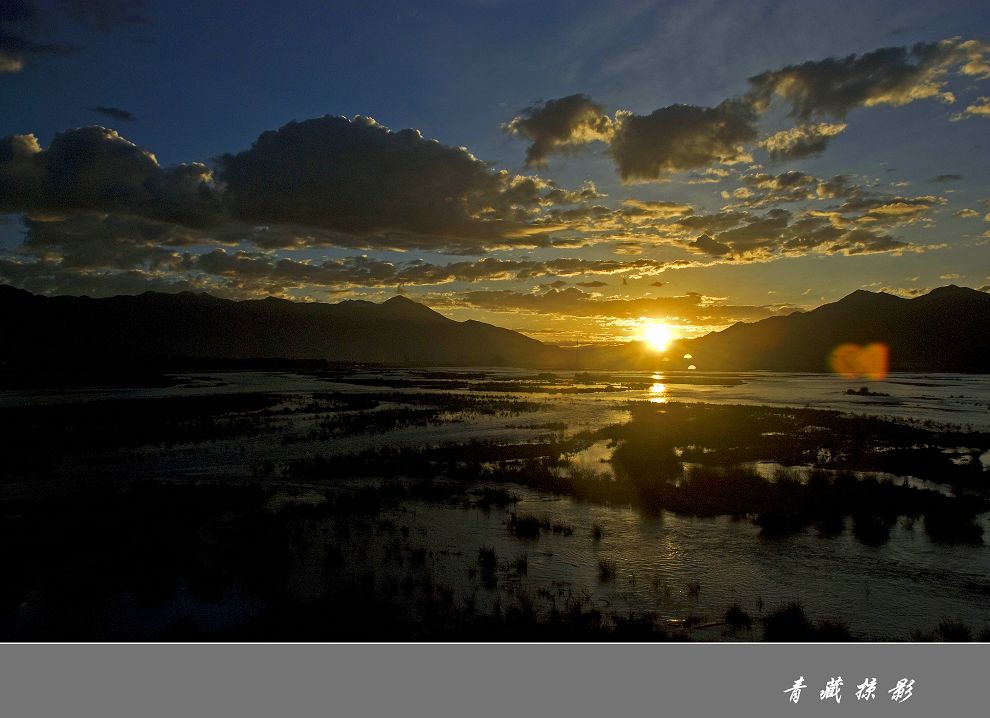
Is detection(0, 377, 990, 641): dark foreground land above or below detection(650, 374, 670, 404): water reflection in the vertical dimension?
above

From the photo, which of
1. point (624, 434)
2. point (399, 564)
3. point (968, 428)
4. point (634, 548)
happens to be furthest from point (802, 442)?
point (399, 564)

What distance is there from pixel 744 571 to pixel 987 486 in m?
15.4

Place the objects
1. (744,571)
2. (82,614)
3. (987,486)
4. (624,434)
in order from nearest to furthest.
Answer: (82,614), (744,571), (987,486), (624,434)

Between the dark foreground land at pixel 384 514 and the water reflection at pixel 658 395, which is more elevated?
the dark foreground land at pixel 384 514

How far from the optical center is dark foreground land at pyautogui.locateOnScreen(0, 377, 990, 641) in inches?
437

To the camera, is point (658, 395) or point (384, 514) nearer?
point (384, 514)

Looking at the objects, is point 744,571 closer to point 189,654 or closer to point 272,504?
point 189,654

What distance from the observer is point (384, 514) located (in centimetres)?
1894

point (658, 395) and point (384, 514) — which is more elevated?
point (384, 514)

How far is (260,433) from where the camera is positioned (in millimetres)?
37406

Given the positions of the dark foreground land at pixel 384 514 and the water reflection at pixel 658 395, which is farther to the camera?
the water reflection at pixel 658 395

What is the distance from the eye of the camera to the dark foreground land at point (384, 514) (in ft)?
36.4

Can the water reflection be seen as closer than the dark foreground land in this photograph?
No

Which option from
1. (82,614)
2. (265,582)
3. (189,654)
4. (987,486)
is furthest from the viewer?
(987,486)
